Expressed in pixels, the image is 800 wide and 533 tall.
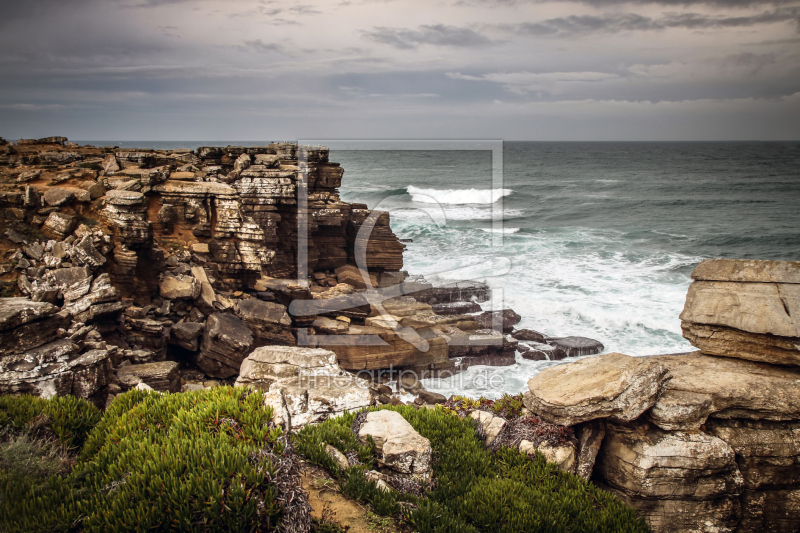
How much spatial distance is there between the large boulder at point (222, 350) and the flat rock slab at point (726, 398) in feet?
33.7

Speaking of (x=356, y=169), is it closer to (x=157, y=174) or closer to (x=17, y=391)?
(x=157, y=174)

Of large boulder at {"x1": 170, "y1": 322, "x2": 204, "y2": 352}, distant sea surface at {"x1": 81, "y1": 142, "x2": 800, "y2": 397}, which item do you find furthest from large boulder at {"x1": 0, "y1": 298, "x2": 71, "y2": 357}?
distant sea surface at {"x1": 81, "y1": 142, "x2": 800, "y2": 397}

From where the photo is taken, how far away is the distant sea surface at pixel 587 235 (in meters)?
20.7

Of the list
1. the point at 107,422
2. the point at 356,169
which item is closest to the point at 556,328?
the point at 107,422

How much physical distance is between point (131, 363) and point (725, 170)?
93628 millimetres

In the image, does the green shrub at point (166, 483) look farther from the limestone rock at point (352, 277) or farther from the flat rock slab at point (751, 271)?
the limestone rock at point (352, 277)

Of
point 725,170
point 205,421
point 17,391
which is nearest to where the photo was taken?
point 205,421

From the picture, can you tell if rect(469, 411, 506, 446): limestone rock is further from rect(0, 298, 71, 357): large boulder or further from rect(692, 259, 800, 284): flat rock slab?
rect(0, 298, 71, 357): large boulder

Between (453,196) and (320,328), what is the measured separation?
45.1 meters

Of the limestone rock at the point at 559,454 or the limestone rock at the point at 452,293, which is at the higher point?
the limestone rock at the point at 559,454

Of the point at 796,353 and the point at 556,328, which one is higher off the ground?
the point at 796,353

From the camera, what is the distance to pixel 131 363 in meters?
11.8

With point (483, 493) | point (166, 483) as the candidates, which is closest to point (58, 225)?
point (166, 483)

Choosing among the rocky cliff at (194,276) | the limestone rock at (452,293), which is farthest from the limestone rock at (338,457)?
the limestone rock at (452,293)
